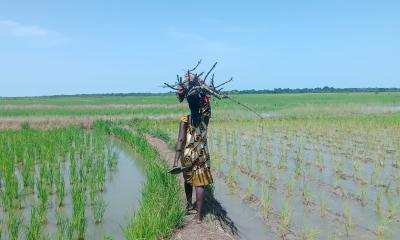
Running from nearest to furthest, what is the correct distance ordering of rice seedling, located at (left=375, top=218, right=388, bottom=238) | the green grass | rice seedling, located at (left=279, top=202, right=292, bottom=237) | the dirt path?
the green grass
the dirt path
rice seedling, located at (left=375, top=218, right=388, bottom=238)
rice seedling, located at (left=279, top=202, right=292, bottom=237)

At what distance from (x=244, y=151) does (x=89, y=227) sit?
6.52 meters

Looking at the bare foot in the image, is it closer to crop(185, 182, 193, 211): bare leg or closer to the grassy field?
the grassy field

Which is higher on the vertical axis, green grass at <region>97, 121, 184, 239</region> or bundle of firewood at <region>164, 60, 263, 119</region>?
bundle of firewood at <region>164, 60, 263, 119</region>

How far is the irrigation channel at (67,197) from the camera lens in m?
4.48

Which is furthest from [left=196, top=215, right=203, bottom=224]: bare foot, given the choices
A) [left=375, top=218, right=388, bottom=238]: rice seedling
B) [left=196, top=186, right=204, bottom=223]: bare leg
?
[left=375, top=218, right=388, bottom=238]: rice seedling

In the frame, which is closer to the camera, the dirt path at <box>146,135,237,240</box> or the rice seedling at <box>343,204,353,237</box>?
the dirt path at <box>146,135,237,240</box>

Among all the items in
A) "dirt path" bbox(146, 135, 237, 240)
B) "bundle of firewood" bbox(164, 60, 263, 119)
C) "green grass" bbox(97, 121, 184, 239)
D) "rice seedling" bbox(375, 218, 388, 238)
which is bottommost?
"rice seedling" bbox(375, 218, 388, 238)

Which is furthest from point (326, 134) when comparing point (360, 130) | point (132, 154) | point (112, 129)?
point (112, 129)

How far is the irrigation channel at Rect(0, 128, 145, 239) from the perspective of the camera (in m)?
4.48

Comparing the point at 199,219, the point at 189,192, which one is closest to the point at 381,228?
the point at 199,219

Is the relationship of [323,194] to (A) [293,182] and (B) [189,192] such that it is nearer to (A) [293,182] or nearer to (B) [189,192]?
(A) [293,182]

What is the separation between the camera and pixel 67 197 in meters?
6.33

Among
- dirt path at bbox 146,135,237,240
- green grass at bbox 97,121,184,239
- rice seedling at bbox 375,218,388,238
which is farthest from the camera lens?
rice seedling at bbox 375,218,388,238

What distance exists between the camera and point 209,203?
5.20m
